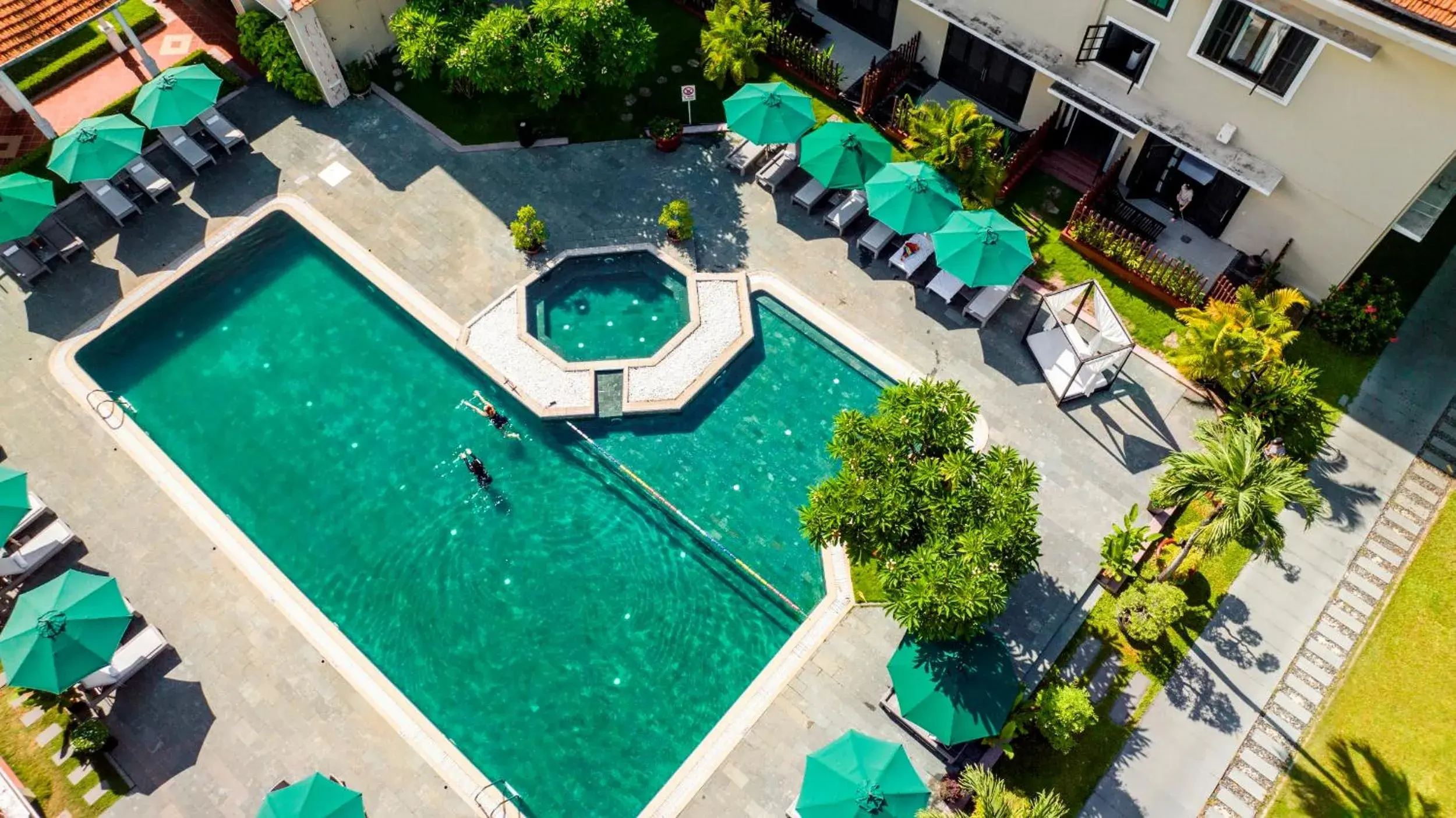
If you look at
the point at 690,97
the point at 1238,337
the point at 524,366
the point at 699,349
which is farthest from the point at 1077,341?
the point at 524,366

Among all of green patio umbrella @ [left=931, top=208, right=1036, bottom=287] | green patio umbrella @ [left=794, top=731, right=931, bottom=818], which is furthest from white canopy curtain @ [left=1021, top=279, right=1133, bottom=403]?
green patio umbrella @ [left=794, top=731, right=931, bottom=818]

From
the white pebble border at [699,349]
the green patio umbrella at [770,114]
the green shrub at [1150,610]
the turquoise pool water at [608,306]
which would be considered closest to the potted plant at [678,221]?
the turquoise pool water at [608,306]

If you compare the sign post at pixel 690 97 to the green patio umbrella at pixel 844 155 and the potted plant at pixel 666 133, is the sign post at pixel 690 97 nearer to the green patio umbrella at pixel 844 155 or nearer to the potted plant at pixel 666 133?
the potted plant at pixel 666 133

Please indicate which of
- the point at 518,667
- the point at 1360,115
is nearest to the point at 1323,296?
the point at 1360,115

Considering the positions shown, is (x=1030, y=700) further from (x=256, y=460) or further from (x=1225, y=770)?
(x=256, y=460)

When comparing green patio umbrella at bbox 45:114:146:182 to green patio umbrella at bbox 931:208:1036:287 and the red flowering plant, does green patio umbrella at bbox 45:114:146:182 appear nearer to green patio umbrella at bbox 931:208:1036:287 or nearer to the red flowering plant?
green patio umbrella at bbox 931:208:1036:287

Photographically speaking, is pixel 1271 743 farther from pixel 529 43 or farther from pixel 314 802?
pixel 529 43
